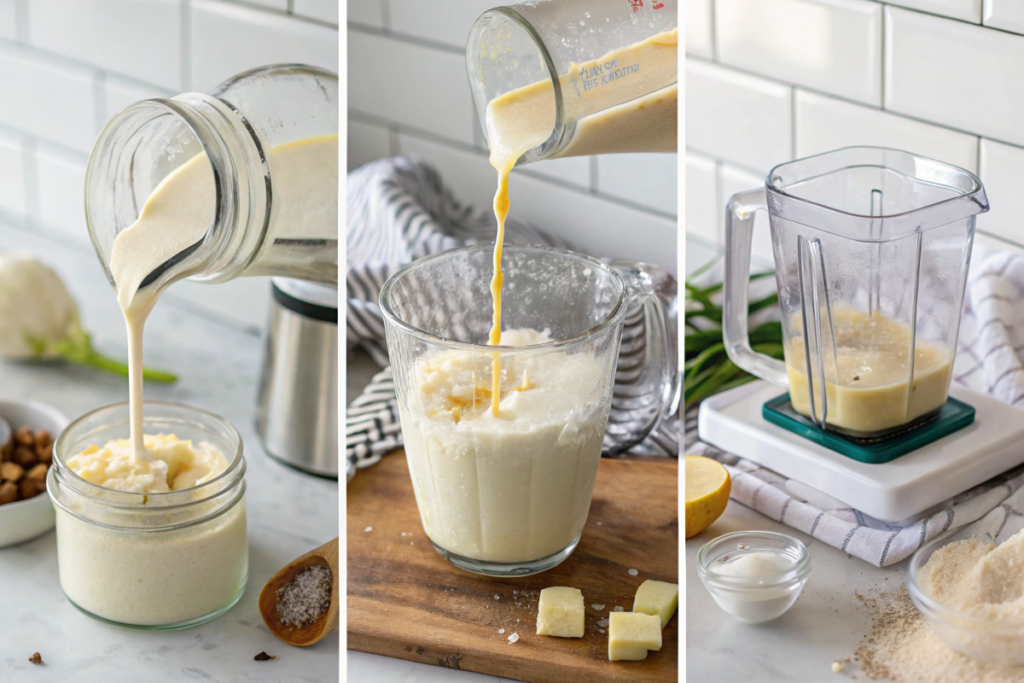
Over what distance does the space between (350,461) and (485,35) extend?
361 mm

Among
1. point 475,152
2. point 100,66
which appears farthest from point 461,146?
point 100,66

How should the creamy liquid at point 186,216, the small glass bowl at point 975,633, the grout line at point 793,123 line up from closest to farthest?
the small glass bowl at point 975,633 < the creamy liquid at point 186,216 < the grout line at point 793,123

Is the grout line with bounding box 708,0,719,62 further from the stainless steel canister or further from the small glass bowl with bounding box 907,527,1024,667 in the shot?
the small glass bowl with bounding box 907,527,1024,667

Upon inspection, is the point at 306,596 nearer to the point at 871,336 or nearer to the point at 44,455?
the point at 44,455

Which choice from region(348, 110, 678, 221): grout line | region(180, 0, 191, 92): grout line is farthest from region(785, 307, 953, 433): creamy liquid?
region(180, 0, 191, 92): grout line

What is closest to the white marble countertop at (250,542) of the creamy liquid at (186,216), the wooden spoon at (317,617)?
the wooden spoon at (317,617)

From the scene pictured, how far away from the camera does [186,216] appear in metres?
0.66

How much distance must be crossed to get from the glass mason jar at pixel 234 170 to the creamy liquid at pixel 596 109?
0.14m

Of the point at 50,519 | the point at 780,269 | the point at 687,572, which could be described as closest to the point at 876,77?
the point at 780,269

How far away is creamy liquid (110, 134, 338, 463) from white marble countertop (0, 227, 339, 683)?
133 mm

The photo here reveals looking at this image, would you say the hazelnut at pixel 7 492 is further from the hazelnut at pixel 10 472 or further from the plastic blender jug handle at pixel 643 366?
the plastic blender jug handle at pixel 643 366

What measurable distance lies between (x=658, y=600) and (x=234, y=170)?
38 centimetres

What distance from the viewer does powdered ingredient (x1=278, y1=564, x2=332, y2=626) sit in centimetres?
71

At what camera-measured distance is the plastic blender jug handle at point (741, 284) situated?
741 millimetres
